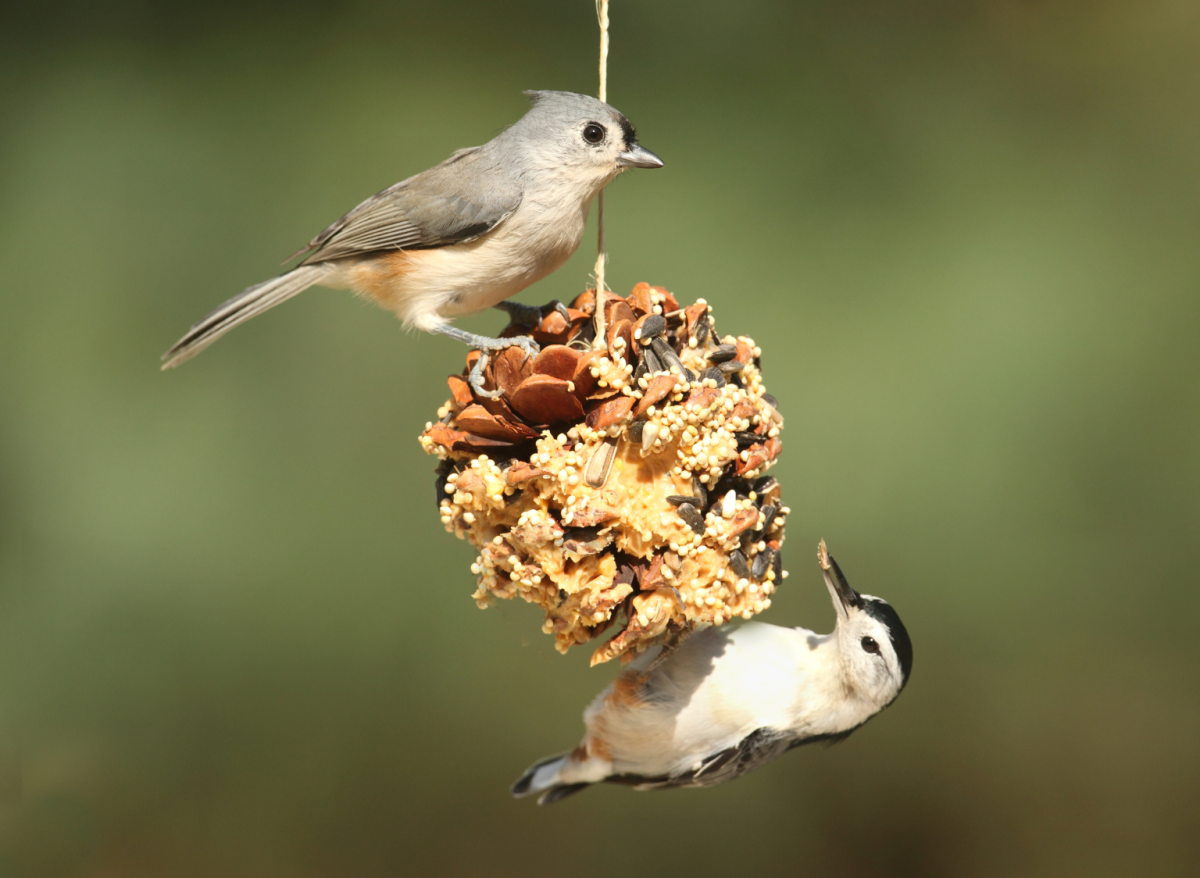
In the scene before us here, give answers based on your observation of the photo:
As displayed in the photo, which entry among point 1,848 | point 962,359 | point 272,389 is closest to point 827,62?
point 962,359

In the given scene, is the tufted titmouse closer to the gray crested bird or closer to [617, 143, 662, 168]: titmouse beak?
[617, 143, 662, 168]: titmouse beak

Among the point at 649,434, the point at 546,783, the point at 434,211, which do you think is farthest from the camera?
the point at 546,783

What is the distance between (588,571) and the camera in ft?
3.65

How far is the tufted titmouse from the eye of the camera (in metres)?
1.27

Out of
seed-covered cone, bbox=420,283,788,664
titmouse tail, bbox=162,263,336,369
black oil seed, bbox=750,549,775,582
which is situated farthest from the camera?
titmouse tail, bbox=162,263,336,369

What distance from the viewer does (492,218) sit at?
1.28 meters

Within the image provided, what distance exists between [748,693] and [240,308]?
1.04 m

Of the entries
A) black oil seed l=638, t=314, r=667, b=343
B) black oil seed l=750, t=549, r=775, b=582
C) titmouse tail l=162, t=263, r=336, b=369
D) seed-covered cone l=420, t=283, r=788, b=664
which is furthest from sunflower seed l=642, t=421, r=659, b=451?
titmouse tail l=162, t=263, r=336, b=369

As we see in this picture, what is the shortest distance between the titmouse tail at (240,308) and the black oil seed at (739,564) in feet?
2.64

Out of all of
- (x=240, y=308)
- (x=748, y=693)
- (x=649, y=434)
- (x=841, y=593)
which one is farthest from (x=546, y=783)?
(x=240, y=308)

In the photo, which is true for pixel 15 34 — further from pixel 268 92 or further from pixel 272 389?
pixel 272 389

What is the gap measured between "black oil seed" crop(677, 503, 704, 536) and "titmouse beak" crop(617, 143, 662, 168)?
19.0 inches

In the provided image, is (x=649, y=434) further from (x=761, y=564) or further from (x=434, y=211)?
(x=434, y=211)

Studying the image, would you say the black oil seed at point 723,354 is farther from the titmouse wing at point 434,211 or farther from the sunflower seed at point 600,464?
the titmouse wing at point 434,211
